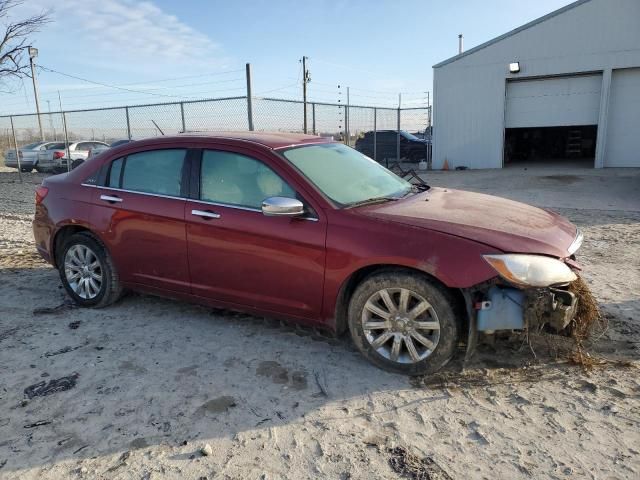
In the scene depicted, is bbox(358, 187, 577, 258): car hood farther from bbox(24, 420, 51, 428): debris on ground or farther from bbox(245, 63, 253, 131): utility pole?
bbox(245, 63, 253, 131): utility pole

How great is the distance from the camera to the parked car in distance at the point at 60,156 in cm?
2038

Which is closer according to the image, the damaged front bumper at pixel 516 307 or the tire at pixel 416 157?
the damaged front bumper at pixel 516 307

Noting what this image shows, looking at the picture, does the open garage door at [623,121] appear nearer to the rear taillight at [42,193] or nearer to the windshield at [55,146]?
the rear taillight at [42,193]

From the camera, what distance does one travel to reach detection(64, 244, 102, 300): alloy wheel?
4.74m

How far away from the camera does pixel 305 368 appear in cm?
360

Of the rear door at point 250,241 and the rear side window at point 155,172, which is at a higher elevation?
the rear side window at point 155,172

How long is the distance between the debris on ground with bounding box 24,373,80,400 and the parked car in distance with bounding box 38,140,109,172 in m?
19.0

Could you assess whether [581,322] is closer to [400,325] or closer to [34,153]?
[400,325]

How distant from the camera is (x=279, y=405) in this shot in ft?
10.3

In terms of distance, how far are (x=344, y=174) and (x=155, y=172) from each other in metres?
1.66

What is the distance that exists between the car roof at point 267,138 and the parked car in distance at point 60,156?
18.1m

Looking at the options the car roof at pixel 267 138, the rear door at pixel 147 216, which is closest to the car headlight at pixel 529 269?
the car roof at pixel 267 138

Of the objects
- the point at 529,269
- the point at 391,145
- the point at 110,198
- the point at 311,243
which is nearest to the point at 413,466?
the point at 529,269

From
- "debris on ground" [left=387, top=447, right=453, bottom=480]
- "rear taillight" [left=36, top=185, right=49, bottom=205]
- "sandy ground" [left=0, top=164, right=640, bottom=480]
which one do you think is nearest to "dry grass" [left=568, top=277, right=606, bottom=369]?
"sandy ground" [left=0, top=164, right=640, bottom=480]
